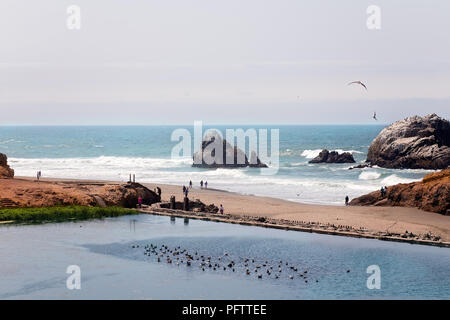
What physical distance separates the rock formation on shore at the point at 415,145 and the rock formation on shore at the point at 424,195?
144 feet

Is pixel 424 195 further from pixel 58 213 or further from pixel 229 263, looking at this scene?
pixel 58 213

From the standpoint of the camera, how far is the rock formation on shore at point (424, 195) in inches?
1955

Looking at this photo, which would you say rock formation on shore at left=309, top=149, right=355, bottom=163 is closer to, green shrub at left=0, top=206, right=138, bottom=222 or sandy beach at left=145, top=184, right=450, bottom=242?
sandy beach at left=145, top=184, right=450, bottom=242

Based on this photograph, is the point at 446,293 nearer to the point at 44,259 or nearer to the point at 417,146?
the point at 44,259

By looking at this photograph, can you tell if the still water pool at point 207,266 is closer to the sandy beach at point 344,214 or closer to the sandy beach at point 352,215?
the sandy beach at point 344,214

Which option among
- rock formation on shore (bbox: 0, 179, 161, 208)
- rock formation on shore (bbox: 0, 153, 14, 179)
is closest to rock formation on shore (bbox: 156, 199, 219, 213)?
rock formation on shore (bbox: 0, 179, 161, 208)

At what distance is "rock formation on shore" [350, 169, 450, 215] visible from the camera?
4966 cm

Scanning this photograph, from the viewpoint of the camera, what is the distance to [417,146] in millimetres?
100062

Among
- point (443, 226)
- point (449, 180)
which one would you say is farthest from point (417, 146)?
point (443, 226)

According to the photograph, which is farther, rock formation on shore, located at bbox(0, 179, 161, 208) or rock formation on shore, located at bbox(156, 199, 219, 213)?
rock formation on shore, located at bbox(156, 199, 219, 213)

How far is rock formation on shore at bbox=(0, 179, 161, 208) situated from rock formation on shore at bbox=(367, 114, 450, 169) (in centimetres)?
5689

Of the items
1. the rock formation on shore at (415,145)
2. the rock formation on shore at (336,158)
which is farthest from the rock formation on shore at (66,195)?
the rock formation on shore at (336,158)

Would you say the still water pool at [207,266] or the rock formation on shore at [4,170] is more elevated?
the rock formation on shore at [4,170]
